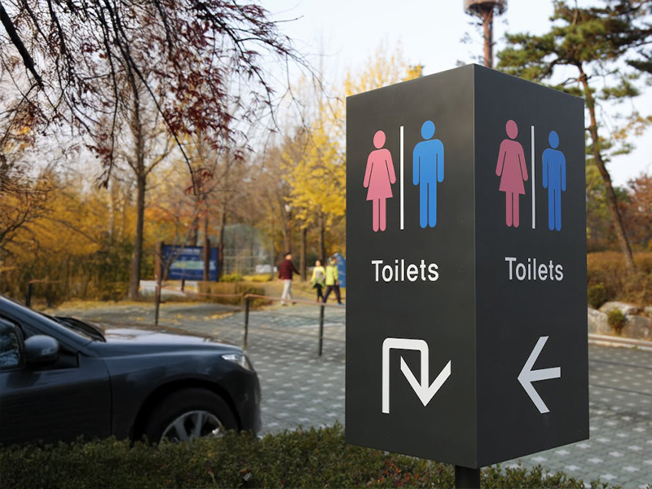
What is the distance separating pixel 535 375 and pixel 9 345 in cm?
376

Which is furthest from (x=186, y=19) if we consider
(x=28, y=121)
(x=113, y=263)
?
(x=113, y=263)

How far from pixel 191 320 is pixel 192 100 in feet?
42.0

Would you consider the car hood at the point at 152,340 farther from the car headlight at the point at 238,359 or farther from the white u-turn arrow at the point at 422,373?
the white u-turn arrow at the point at 422,373

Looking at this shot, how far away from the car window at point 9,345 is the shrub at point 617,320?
13538mm

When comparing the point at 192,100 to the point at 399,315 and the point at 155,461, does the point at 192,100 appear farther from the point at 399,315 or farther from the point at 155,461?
the point at 399,315

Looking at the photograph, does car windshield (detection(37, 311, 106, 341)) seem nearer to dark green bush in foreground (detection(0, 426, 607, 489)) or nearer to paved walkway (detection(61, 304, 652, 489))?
dark green bush in foreground (detection(0, 426, 607, 489))

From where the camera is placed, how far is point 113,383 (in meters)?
4.92

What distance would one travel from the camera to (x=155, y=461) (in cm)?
387

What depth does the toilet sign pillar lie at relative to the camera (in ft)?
6.97

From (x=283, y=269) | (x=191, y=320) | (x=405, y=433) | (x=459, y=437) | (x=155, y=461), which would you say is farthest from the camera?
(x=283, y=269)

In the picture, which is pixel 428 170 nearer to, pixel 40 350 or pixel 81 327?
pixel 40 350

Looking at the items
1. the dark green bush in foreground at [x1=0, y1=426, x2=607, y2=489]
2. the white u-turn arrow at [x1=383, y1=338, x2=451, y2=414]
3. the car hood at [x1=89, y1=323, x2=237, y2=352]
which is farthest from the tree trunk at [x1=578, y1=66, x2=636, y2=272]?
the white u-turn arrow at [x1=383, y1=338, x2=451, y2=414]

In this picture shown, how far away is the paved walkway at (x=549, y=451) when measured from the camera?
614 cm

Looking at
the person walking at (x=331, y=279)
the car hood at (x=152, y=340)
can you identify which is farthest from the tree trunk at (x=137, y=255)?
the car hood at (x=152, y=340)
